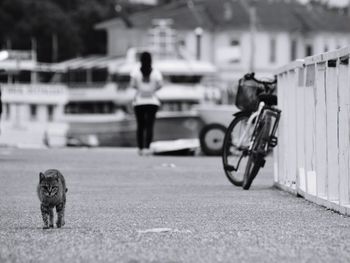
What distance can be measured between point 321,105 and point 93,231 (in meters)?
2.77

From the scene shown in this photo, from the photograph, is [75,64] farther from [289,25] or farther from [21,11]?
[289,25]

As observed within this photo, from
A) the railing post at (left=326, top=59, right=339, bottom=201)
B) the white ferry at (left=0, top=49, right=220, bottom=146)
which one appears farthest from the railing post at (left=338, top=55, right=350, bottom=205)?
the white ferry at (left=0, top=49, right=220, bottom=146)

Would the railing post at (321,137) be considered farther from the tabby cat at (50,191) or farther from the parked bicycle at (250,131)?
the tabby cat at (50,191)

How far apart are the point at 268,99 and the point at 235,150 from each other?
2.66ft

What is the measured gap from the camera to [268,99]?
12047 mm

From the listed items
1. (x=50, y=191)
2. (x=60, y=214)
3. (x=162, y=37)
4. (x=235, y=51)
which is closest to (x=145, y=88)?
(x=60, y=214)

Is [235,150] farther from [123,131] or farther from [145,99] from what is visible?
[123,131]

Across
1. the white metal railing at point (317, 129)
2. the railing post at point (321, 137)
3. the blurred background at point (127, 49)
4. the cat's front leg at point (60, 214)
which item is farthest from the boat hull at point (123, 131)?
the cat's front leg at point (60, 214)

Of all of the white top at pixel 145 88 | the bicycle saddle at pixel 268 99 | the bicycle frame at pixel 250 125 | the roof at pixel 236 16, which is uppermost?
the roof at pixel 236 16

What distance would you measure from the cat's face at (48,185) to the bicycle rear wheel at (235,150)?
15.1 ft

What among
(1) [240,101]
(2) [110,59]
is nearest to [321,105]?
(1) [240,101]

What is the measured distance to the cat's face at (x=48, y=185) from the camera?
776 cm

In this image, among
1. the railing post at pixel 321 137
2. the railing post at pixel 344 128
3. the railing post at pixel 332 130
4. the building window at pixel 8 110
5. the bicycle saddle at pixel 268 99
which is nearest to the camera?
the railing post at pixel 344 128

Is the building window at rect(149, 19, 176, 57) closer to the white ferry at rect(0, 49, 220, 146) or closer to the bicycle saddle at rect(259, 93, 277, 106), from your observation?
the white ferry at rect(0, 49, 220, 146)
